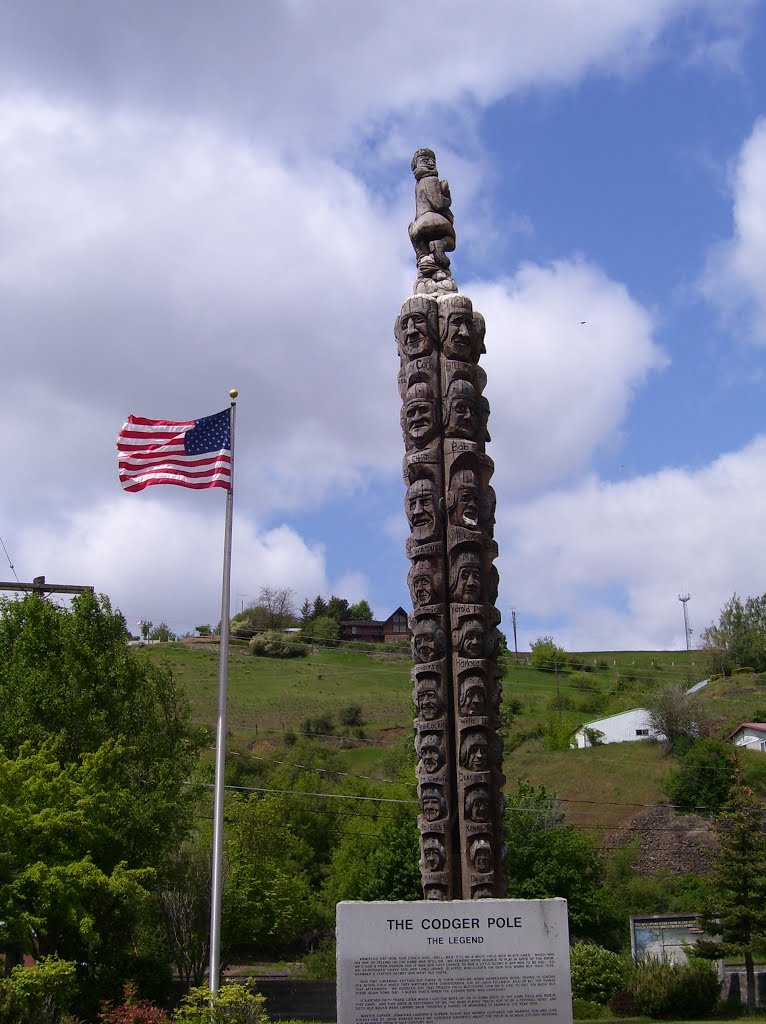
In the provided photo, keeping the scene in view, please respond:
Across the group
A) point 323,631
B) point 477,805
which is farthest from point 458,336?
point 323,631

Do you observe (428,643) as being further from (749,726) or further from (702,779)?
(749,726)

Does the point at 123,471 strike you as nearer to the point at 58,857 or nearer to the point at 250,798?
the point at 58,857

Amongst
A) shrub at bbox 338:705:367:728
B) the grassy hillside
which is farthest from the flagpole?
shrub at bbox 338:705:367:728

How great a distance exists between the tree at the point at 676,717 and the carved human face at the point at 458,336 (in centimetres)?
5681

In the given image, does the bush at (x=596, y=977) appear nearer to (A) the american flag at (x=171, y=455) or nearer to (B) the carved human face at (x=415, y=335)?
(A) the american flag at (x=171, y=455)

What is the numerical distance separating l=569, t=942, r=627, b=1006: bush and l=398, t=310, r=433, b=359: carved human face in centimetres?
1996

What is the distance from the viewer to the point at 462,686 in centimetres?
1388

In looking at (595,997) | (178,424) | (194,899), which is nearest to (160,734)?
(194,899)

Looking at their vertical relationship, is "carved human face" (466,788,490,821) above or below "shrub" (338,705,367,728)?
below

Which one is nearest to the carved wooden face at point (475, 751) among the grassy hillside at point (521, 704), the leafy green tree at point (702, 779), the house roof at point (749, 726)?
the grassy hillside at point (521, 704)

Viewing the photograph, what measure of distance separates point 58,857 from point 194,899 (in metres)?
10.8

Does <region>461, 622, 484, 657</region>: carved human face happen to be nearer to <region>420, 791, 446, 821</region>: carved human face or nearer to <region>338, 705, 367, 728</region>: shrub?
<region>420, 791, 446, 821</region>: carved human face

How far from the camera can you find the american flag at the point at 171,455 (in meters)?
17.0

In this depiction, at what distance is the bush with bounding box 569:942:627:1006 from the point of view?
93.6 ft
